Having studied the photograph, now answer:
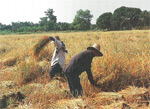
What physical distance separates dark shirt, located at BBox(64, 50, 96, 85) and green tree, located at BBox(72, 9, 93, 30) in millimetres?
37856

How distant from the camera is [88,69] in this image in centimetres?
300

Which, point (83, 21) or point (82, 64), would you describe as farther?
point (83, 21)

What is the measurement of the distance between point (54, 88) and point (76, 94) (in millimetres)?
568

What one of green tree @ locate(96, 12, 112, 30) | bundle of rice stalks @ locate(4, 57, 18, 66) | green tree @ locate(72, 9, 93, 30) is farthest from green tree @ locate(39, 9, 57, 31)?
green tree @ locate(96, 12, 112, 30)

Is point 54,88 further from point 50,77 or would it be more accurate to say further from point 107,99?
point 107,99

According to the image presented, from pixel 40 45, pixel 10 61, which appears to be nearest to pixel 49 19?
pixel 10 61

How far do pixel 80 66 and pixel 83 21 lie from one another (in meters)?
41.6

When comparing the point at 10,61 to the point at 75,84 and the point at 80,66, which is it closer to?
the point at 75,84

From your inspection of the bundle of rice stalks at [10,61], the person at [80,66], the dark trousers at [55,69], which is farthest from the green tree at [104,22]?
the person at [80,66]

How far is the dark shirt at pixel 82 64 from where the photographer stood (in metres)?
2.98

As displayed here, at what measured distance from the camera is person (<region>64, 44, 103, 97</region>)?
298 cm

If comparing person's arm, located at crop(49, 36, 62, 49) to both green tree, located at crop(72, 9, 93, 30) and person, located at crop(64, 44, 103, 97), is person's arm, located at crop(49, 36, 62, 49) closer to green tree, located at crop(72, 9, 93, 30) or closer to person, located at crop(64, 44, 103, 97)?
person, located at crop(64, 44, 103, 97)

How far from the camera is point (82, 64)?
3.04 metres

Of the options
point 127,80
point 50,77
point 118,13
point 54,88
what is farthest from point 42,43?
point 118,13
